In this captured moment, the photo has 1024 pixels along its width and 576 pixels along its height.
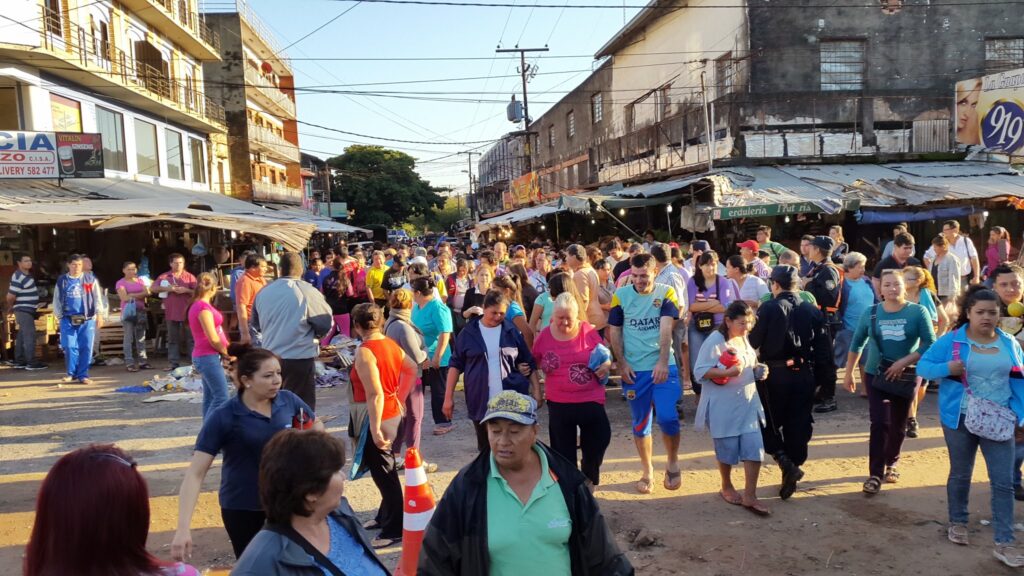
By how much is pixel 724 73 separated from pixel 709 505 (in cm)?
1695

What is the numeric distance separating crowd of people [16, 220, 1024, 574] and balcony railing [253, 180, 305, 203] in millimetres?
28163

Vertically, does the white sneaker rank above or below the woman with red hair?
below

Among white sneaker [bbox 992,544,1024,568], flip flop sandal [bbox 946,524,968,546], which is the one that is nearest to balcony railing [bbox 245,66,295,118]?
flip flop sandal [bbox 946,524,968,546]

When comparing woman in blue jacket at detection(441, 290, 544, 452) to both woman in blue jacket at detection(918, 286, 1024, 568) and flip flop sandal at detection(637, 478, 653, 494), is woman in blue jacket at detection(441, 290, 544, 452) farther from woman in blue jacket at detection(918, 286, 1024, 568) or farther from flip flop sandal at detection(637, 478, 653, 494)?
woman in blue jacket at detection(918, 286, 1024, 568)

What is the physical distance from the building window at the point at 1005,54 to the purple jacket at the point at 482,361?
20.9 metres

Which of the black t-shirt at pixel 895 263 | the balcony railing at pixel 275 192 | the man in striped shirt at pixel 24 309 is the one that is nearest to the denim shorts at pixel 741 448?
the black t-shirt at pixel 895 263

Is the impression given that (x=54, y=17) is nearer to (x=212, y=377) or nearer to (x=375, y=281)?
(x=375, y=281)

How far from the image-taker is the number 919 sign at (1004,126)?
14.0 m

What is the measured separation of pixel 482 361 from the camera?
16.4 ft

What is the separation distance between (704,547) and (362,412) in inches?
97.4

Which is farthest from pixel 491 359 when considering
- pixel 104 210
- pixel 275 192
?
pixel 275 192

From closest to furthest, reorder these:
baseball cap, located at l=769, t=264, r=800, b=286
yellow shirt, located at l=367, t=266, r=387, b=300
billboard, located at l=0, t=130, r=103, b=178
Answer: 1. baseball cap, located at l=769, t=264, r=800, b=286
2. yellow shirt, located at l=367, t=266, r=387, b=300
3. billboard, located at l=0, t=130, r=103, b=178

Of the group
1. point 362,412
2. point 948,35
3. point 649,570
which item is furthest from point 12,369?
point 948,35

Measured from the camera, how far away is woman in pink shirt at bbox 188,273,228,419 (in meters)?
5.89
